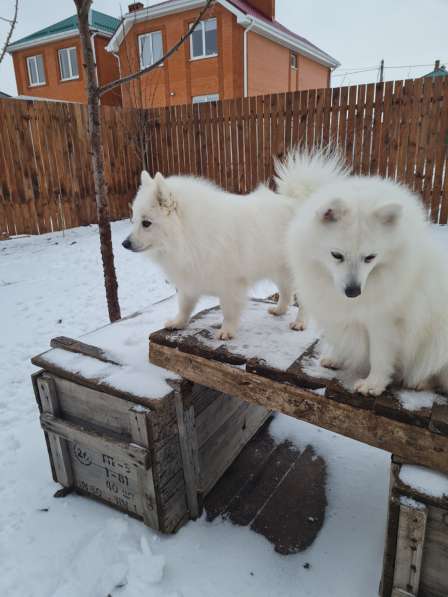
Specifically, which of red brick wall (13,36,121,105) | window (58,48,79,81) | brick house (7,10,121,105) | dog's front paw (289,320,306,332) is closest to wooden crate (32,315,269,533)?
dog's front paw (289,320,306,332)

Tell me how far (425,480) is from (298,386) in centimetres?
60

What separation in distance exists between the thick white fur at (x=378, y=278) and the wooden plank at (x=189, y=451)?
945mm

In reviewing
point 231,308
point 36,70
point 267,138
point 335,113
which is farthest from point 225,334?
point 36,70

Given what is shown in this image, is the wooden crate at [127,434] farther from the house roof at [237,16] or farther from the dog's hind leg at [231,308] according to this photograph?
the house roof at [237,16]

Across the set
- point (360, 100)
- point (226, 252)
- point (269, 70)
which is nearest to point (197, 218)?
point (226, 252)

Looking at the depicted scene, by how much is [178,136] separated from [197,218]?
7304mm

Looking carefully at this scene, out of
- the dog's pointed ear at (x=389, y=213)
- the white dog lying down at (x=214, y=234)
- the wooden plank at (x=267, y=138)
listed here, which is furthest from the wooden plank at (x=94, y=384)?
the wooden plank at (x=267, y=138)

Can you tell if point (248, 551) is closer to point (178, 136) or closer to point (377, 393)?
point (377, 393)

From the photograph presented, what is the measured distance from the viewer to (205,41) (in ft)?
50.3

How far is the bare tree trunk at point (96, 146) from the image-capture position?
297 cm

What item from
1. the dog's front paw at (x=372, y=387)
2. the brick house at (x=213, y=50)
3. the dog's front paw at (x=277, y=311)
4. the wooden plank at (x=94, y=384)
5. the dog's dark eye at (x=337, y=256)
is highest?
the brick house at (x=213, y=50)

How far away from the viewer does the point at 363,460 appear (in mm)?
2842

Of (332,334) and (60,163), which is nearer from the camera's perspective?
(332,334)

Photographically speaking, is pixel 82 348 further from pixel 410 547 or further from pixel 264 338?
pixel 410 547
